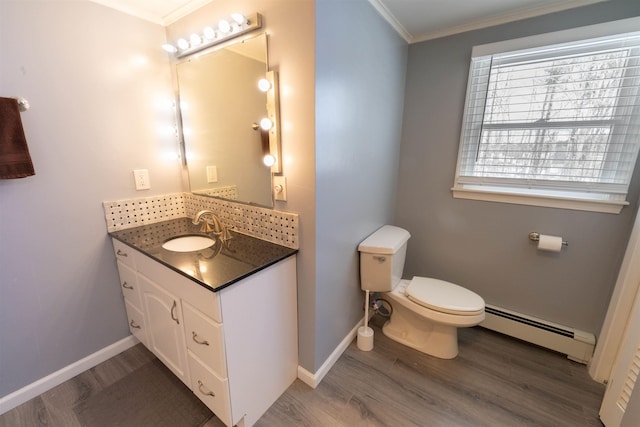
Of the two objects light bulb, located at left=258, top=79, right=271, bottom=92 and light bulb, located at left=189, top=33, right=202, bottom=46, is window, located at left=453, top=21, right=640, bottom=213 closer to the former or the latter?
light bulb, located at left=258, top=79, right=271, bottom=92

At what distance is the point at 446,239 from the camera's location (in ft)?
6.73

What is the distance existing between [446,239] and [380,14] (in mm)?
1594

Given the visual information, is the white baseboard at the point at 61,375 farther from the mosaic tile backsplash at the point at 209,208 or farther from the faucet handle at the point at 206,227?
the faucet handle at the point at 206,227

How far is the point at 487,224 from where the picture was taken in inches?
73.9

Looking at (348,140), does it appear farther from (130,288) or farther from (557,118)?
(130,288)

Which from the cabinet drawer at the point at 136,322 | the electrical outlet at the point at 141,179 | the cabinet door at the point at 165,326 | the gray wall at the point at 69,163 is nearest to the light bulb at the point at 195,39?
the gray wall at the point at 69,163

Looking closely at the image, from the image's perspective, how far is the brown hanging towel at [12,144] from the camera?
3.68 feet

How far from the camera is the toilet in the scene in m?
1.59

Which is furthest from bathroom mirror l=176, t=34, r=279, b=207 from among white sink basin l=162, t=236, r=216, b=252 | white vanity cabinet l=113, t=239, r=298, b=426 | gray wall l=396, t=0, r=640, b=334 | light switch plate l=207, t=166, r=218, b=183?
gray wall l=396, t=0, r=640, b=334

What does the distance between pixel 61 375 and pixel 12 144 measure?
127cm

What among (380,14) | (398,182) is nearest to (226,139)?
(380,14)

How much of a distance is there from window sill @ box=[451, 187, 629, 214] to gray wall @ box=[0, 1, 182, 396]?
85.7 inches

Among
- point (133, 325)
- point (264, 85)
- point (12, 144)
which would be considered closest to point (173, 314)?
point (133, 325)

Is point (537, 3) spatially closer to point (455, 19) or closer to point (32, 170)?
point (455, 19)
